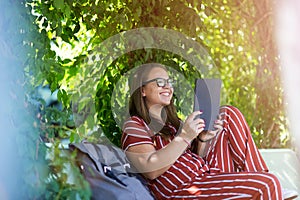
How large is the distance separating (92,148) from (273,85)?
2764 millimetres

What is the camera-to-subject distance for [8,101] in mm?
2012

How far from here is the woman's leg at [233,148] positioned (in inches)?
119

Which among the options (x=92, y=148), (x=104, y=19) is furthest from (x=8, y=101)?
(x=104, y=19)

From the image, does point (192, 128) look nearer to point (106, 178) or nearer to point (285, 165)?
point (106, 178)

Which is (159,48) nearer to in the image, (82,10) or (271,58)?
(82,10)

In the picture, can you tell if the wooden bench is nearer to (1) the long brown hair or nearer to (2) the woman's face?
(1) the long brown hair

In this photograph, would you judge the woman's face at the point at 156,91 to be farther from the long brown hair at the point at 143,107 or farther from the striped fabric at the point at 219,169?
the striped fabric at the point at 219,169

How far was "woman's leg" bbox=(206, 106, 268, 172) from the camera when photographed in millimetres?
3031

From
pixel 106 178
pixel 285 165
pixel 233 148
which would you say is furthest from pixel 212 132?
pixel 285 165

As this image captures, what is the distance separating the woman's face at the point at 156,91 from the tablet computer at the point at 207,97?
169 millimetres

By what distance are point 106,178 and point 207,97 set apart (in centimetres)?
78

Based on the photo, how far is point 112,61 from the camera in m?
3.51

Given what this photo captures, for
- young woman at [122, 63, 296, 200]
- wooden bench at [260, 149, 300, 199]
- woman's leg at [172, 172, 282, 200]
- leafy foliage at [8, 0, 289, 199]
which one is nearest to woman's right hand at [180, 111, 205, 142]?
young woman at [122, 63, 296, 200]

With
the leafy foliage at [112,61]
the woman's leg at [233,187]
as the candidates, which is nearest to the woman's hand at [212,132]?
the woman's leg at [233,187]
